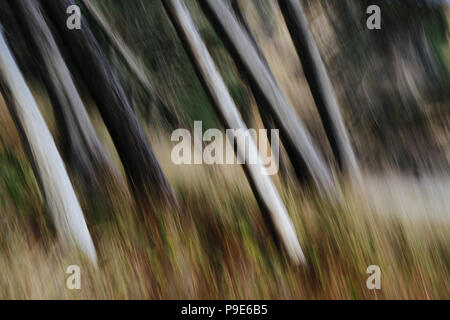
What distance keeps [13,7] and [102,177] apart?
601mm

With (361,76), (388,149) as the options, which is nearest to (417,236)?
(388,149)

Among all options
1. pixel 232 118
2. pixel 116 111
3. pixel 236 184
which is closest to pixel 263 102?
pixel 232 118

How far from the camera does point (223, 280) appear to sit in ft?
4.93

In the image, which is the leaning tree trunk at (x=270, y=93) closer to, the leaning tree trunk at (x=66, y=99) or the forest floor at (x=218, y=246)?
the forest floor at (x=218, y=246)

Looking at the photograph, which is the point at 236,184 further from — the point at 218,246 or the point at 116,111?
the point at 116,111

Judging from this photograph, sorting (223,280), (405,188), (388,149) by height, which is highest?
(388,149)

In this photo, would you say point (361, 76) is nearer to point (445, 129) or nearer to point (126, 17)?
point (445, 129)

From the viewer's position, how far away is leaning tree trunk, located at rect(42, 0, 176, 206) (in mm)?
1498

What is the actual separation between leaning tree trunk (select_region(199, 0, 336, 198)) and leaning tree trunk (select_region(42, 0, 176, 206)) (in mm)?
445

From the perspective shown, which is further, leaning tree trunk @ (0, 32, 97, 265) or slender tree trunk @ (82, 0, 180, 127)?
slender tree trunk @ (82, 0, 180, 127)

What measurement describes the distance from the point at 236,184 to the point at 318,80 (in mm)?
524

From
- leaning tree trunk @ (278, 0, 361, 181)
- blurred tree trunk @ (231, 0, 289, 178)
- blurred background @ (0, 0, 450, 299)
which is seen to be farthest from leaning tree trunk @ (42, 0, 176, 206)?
leaning tree trunk @ (278, 0, 361, 181)

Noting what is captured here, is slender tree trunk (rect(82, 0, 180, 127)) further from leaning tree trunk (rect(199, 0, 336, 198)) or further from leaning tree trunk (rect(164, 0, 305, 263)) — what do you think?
leaning tree trunk (rect(199, 0, 336, 198))

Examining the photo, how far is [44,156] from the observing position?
1.50 m
